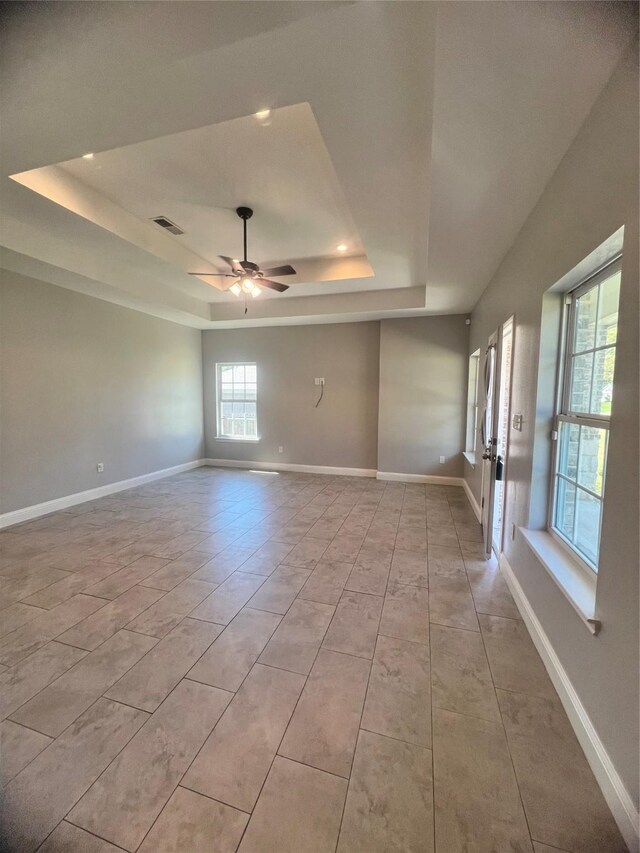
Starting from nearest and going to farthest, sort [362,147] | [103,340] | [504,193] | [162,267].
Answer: [362,147] → [504,193] → [162,267] → [103,340]

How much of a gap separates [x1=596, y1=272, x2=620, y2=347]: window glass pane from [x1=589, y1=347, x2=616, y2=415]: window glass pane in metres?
0.06

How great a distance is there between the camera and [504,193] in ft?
6.69

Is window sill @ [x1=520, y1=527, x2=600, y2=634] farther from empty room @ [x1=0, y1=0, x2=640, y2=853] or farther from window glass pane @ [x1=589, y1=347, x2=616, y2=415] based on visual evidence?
window glass pane @ [x1=589, y1=347, x2=616, y2=415]

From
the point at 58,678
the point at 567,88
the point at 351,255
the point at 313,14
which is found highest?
the point at 351,255

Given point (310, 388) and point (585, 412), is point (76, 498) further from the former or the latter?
point (585, 412)

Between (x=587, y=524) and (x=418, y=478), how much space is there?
377cm

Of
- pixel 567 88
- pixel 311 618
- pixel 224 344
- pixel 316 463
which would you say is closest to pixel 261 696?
pixel 311 618

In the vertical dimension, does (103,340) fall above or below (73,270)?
below

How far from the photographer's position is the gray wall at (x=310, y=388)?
227 inches

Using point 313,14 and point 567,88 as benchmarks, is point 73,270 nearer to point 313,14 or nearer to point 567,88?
point 313,14

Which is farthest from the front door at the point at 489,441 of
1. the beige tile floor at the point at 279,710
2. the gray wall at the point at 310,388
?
the gray wall at the point at 310,388

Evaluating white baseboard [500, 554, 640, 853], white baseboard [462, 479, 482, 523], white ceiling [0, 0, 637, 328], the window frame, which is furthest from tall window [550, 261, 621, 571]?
the window frame

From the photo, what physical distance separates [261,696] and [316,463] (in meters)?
4.59

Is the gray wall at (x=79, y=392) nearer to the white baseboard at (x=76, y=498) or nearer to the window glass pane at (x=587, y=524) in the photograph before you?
the white baseboard at (x=76, y=498)
